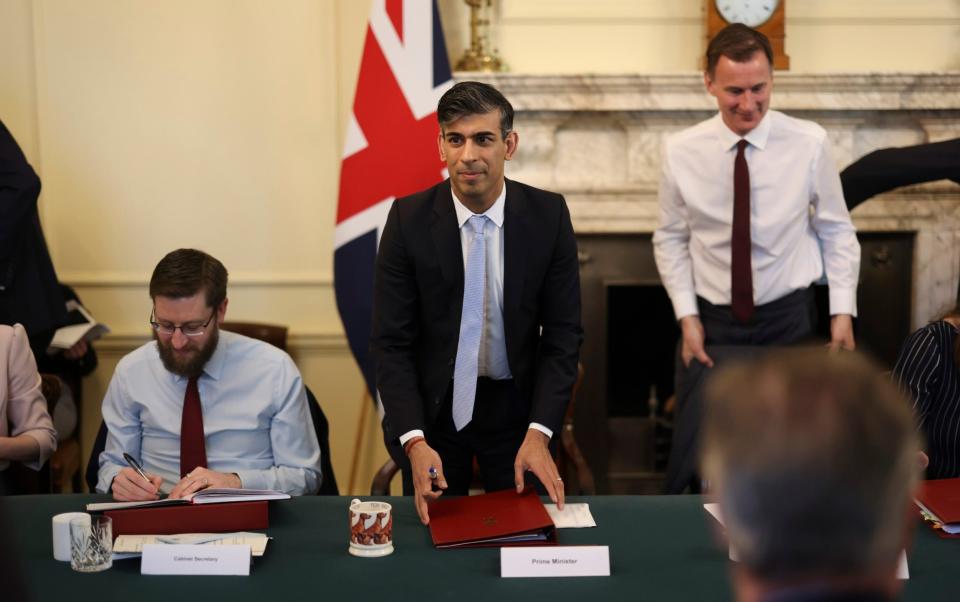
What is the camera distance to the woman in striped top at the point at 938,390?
2.57m

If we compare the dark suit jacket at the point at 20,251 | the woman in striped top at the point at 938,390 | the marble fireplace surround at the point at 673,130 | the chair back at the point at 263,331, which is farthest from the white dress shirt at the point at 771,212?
the dark suit jacket at the point at 20,251

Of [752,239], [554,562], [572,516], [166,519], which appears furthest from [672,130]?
[166,519]

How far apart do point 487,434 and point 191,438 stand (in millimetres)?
717

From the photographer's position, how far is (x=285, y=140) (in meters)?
4.31

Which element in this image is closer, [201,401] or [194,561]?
[194,561]

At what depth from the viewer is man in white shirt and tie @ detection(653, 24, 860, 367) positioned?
3.17 meters

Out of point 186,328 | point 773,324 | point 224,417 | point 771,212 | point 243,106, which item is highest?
point 243,106

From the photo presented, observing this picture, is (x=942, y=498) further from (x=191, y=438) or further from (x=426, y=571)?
(x=191, y=438)

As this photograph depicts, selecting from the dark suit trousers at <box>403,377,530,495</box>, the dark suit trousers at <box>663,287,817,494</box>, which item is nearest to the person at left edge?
the dark suit trousers at <box>403,377,530,495</box>

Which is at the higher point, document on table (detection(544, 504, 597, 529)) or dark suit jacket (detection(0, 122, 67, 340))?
dark suit jacket (detection(0, 122, 67, 340))

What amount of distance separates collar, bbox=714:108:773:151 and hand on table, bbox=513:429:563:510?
4.29ft

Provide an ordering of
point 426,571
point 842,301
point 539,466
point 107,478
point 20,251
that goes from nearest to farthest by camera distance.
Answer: point 426,571 → point 539,466 → point 107,478 → point 842,301 → point 20,251

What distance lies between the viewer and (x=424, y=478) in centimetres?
217

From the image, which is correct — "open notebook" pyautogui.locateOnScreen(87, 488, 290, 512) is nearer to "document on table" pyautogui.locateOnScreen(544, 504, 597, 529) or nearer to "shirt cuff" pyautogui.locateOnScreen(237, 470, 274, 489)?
"shirt cuff" pyautogui.locateOnScreen(237, 470, 274, 489)
